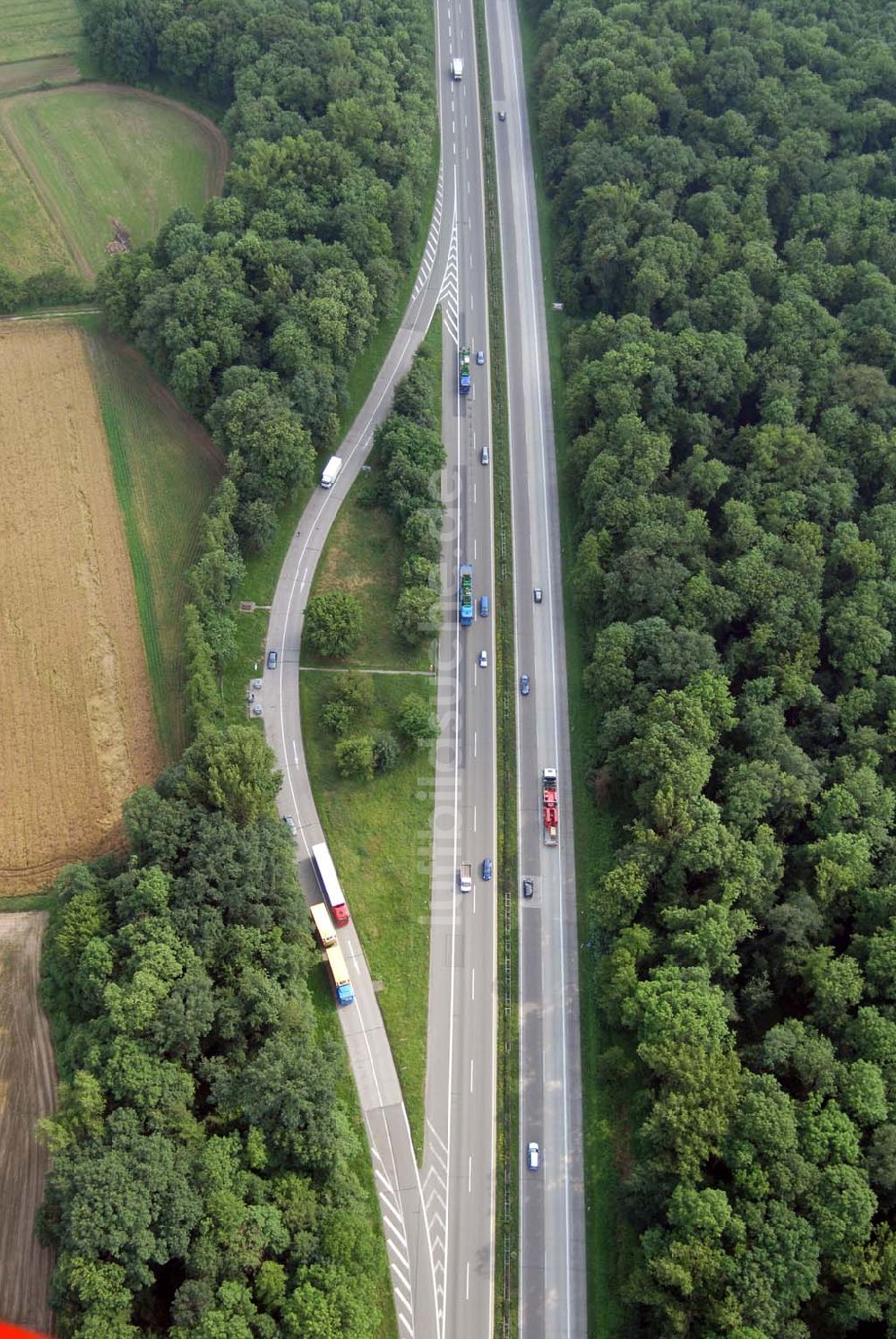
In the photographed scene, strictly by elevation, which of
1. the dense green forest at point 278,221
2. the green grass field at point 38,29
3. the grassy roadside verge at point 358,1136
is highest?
the green grass field at point 38,29

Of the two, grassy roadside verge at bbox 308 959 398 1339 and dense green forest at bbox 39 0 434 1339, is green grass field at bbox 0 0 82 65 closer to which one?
dense green forest at bbox 39 0 434 1339

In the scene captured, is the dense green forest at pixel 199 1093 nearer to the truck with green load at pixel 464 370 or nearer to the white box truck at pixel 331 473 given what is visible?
the white box truck at pixel 331 473

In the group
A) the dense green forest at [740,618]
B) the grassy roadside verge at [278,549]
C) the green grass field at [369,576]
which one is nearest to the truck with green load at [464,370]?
the grassy roadside verge at [278,549]

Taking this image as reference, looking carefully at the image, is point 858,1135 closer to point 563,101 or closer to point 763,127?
point 763,127

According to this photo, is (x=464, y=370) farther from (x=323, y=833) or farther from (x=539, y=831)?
(x=323, y=833)

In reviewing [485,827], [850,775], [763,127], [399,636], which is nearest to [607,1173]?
[485,827]

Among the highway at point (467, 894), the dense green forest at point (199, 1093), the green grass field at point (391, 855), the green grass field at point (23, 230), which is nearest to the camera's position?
the dense green forest at point (199, 1093)
